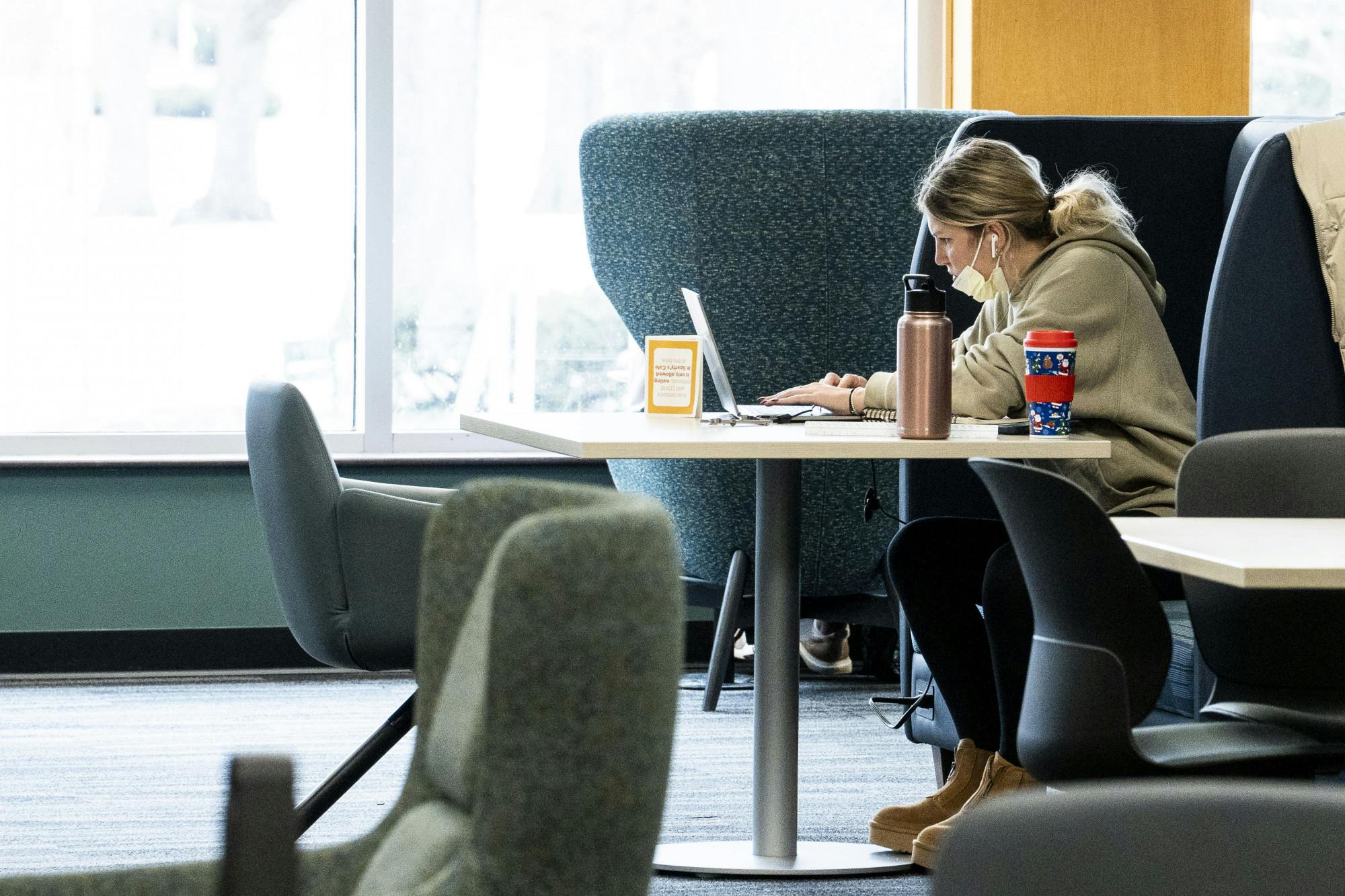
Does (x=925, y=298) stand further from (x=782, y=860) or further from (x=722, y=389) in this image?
(x=782, y=860)

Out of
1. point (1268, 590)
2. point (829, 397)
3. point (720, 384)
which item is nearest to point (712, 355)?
point (720, 384)

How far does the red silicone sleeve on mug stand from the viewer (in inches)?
83.5

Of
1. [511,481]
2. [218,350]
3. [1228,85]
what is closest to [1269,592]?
[511,481]

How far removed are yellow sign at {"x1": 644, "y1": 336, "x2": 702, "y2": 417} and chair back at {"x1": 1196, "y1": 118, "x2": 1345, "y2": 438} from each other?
2.49ft

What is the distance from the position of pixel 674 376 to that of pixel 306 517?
0.60 meters

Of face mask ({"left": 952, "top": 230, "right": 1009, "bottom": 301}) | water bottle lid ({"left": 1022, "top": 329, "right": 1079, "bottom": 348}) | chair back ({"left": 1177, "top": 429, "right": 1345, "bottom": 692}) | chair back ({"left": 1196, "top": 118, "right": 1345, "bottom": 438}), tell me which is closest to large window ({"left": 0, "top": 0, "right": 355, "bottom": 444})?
face mask ({"left": 952, "top": 230, "right": 1009, "bottom": 301})

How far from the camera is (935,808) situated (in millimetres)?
2523

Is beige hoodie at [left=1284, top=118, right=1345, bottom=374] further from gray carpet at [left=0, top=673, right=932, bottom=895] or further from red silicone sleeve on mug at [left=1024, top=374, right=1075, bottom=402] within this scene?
gray carpet at [left=0, top=673, right=932, bottom=895]

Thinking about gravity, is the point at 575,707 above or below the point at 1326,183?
below

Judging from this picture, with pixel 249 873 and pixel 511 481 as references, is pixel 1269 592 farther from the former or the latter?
pixel 249 873

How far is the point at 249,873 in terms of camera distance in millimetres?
749

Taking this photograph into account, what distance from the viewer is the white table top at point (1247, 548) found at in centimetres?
128

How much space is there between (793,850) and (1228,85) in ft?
9.28

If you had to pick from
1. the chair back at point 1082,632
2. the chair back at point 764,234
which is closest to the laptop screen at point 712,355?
the chair back at point 1082,632
